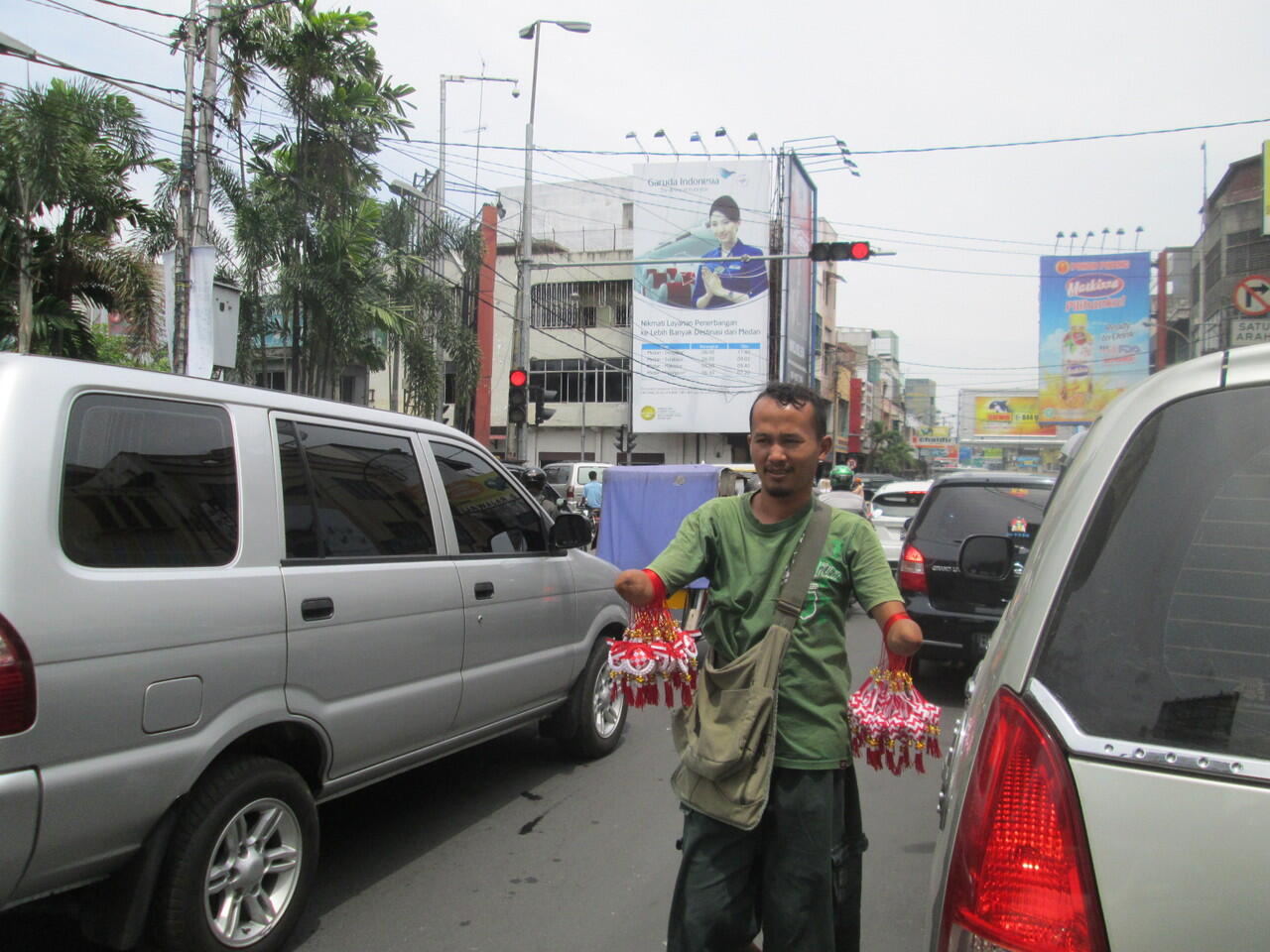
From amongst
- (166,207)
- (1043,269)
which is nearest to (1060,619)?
(166,207)

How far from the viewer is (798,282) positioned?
147 ft

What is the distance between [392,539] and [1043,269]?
156ft

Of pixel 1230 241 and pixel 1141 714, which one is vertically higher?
pixel 1230 241

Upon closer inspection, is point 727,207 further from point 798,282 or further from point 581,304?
point 581,304

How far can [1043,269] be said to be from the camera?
46000mm

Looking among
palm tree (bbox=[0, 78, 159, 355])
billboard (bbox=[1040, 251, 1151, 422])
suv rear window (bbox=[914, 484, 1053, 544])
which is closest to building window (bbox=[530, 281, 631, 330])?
billboard (bbox=[1040, 251, 1151, 422])

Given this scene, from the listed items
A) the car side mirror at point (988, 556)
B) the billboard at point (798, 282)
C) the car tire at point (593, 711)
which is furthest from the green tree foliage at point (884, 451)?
the car side mirror at point (988, 556)

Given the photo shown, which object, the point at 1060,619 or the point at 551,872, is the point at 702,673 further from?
the point at 551,872

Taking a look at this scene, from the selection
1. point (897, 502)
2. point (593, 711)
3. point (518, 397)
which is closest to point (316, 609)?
point (593, 711)

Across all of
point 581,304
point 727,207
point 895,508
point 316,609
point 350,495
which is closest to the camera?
point 316,609

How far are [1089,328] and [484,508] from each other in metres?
46.2

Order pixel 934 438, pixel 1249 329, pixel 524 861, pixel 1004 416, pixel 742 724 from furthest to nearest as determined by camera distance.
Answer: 1. pixel 934 438
2. pixel 1004 416
3. pixel 1249 329
4. pixel 524 861
5. pixel 742 724

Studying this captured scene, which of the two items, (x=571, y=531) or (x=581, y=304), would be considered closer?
(x=571, y=531)

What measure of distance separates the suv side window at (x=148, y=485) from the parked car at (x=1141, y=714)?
2.32m
